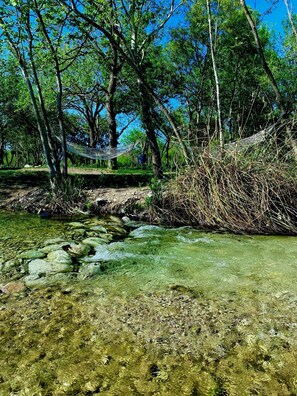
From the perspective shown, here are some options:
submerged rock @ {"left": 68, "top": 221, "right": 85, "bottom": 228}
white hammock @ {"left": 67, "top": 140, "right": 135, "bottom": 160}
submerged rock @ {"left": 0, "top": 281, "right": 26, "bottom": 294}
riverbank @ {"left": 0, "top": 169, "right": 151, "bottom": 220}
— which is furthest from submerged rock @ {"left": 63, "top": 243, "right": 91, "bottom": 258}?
white hammock @ {"left": 67, "top": 140, "right": 135, "bottom": 160}

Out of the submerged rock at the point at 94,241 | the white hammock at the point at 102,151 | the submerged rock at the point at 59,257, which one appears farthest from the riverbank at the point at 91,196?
the white hammock at the point at 102,151

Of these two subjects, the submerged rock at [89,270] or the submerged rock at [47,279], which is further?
the submerged rock at [89,270]

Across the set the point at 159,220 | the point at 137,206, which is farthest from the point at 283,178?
the point at 137,206

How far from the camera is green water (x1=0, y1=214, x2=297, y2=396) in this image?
1.53m

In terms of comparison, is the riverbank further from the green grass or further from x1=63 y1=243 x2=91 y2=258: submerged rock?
x1=63 y1=243 x2=91 y2=258: submerged rock

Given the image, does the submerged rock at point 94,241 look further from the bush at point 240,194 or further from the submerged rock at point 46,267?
the bush at point 240,194

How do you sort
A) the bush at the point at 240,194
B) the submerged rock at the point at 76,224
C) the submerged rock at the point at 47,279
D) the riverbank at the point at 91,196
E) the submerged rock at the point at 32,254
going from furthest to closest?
the riverbank at the point at 91,196 < the submerged rock at the point at 76,224 < the bush at the point at 240,194 < the submerged rock at the point at 32,254 < the submerged rock at the point at 47,279

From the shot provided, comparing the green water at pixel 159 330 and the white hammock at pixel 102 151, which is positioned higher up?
the white hammock at pixel 102 151

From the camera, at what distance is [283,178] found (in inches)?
192

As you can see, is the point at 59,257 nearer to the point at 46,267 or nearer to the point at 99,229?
the point at 46,267

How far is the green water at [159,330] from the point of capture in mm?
Result: 1526

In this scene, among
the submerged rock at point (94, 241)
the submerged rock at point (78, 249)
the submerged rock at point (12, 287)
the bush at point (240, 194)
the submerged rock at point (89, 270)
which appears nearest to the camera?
the submerged rock at point (12, 287)

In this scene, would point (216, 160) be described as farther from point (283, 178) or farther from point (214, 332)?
point (214, 332)

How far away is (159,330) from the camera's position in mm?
1986
